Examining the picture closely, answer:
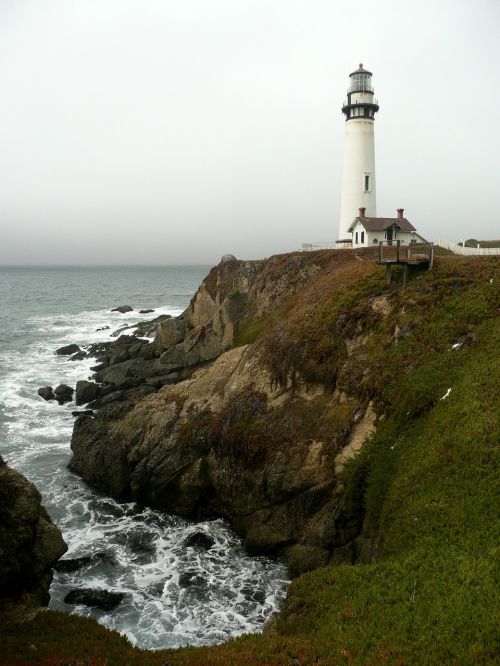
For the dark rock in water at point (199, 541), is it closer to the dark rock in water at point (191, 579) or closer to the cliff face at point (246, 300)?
the dark rock in water at point (191, 579)

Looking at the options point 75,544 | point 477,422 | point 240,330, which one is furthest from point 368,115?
point 75,544

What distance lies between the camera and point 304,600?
49.4 ft

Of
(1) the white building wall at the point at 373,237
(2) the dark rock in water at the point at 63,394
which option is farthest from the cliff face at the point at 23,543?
(1) the white building wall at the point at 373,237

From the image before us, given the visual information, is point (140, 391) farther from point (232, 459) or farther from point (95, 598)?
point (95, 598)

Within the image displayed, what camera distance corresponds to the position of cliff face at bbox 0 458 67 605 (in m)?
14.2

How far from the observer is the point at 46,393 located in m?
40.6

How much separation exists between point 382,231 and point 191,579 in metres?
33.5

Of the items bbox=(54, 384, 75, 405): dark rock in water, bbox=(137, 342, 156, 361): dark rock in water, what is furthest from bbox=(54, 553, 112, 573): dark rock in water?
bbox=(137, 342, 156, 361): dark rock in water

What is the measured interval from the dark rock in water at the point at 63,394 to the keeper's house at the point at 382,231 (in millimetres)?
28561

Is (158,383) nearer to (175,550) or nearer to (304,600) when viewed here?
(175,550)

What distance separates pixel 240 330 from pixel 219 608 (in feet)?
70.0

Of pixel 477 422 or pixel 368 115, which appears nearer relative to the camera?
pixel 477 422

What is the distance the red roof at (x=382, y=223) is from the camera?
1695 inches

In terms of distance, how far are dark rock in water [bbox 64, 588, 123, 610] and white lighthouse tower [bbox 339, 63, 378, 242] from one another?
123 feet
